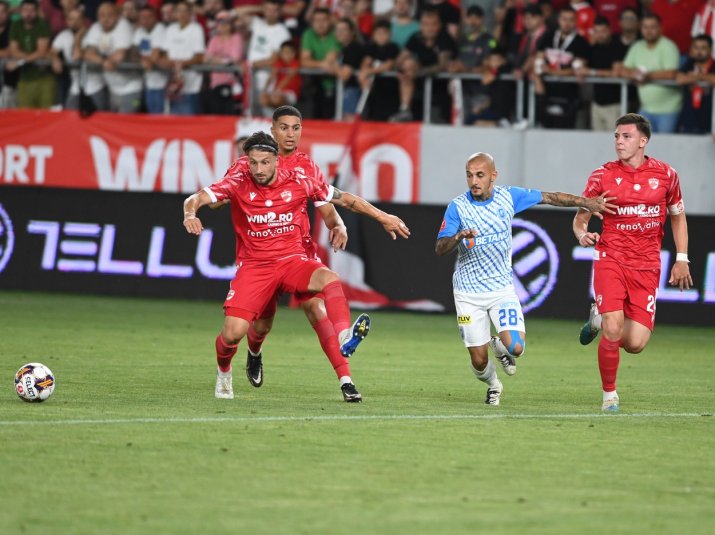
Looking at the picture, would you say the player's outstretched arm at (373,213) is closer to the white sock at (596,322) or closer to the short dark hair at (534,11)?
the white sock at (596,322)

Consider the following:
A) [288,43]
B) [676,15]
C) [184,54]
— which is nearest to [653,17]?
[676,15]

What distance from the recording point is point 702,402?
11.4 meters

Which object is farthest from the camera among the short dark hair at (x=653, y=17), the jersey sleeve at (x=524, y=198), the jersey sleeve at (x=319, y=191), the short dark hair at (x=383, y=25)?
the short dark hair at (x=383, y=25)

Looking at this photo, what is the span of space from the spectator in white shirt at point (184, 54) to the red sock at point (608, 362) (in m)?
12.8

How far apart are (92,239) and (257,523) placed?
14.8m

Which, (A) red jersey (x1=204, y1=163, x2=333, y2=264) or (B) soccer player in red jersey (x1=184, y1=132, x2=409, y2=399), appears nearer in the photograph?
(B) soccer player in red jersey (x1=184, y1=132, x2=409, y2=399)

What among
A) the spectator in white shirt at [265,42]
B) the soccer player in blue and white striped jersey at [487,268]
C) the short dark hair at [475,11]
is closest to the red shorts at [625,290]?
the soccer player in blue and white striped jersey at [487,268]

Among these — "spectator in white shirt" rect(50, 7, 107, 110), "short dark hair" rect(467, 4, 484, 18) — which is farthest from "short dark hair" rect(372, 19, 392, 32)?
"spectator in white shirt" rect(50, 7, 107, 110)

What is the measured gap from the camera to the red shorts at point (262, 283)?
10.8 meters

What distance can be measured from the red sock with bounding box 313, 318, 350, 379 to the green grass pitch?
298 millimetres

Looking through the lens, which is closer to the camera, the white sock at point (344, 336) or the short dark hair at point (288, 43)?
the white sock at point (344, 336)

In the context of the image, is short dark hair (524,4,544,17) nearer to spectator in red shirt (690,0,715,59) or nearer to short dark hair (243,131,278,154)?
spectator in red shirt (690,0,715,59)

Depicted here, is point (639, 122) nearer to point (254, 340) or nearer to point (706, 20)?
point (254, 340)

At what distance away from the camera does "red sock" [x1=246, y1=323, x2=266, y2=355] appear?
454 inches
